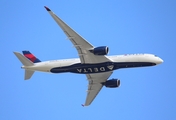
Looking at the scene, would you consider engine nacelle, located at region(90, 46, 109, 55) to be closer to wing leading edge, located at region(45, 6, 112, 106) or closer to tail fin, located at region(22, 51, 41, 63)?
wing leading edge, located at region(45, 6, 112, 106)

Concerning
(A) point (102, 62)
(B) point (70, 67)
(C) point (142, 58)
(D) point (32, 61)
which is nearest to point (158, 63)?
(C) point (142, 58)

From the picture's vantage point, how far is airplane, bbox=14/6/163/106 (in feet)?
223

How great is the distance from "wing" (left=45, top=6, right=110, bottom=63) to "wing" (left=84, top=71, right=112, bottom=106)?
6257mm

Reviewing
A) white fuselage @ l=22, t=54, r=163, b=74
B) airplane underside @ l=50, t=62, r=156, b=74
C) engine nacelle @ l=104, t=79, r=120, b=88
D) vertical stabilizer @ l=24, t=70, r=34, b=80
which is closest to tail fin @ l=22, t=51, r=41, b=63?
vertical stabilizer @ l=24, t=70, r=34, b=80

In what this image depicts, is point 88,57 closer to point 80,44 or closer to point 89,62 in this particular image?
point 89,62

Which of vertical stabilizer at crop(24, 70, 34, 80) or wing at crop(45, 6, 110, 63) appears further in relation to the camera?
vertical stabilizer at crop(24, 70, 34, 80)

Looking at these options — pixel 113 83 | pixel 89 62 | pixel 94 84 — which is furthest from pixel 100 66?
pixel 94 84

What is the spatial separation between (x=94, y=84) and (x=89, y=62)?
10641mm

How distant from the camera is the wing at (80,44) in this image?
63609 mm

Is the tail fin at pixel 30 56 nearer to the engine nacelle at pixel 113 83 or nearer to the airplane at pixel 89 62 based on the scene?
the airplane at pixel 89 62

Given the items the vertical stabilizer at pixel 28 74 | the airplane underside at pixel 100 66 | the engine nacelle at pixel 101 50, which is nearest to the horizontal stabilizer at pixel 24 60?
the vertical stabilizer at pixel 28 74

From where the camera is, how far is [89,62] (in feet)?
235

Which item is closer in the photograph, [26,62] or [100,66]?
[100,66]

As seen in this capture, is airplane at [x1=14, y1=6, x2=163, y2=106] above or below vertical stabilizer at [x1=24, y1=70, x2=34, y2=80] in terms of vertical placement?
Answer: above
